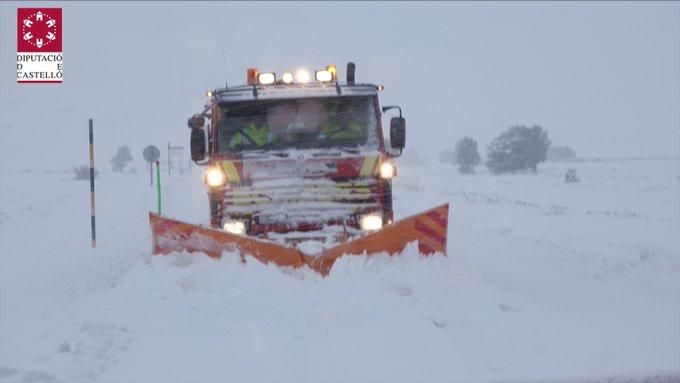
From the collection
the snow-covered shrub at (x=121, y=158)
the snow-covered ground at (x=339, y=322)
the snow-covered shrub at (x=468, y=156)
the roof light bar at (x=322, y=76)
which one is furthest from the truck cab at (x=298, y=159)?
the snow-covered shrub at (x=121, y=158)

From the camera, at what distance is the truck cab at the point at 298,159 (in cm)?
767

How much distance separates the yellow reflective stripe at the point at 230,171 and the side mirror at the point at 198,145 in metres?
0.70

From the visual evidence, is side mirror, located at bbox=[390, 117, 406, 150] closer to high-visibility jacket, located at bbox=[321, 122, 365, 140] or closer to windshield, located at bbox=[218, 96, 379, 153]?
windshield, located at bbox=[218, 96, 379, 153]

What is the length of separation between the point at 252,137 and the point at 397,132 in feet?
5.99

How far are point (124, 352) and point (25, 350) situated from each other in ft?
2.37

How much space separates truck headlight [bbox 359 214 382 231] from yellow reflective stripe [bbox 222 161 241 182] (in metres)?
1.52

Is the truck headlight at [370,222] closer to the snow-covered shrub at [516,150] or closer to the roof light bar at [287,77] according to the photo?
the roof light bar at [287,77]

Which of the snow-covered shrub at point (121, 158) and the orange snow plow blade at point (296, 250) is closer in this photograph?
the orange snow plow blade at point (296, 250)

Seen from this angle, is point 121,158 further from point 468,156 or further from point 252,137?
point 252,137

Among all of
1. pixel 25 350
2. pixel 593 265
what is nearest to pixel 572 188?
pixel 593 265

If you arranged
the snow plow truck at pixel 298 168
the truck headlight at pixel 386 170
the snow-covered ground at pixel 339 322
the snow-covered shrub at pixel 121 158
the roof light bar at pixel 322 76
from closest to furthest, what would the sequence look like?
the snow-covered ground at pixel 339 322 < the snow plow truck at pixel 298 168 < the truck headlight at pixel 386 170 < the roof light bar at pixel 322 76 < the snow-covered shrub at pixel 121 158

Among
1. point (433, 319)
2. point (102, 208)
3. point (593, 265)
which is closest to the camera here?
point (433, 319)

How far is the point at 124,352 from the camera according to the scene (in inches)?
193

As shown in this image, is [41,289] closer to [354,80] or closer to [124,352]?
[124,352]
